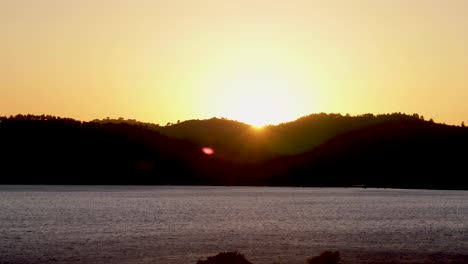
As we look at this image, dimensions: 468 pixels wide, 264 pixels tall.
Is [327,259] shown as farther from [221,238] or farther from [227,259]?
[221,238]

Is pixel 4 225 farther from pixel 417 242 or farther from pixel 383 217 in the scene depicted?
pixel 383 217

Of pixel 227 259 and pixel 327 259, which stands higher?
pixel 227 259

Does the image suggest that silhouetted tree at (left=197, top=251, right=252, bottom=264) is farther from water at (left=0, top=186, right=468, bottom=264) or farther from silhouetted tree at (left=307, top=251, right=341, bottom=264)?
water at (left=0, top=186, right=468, bottom=264)

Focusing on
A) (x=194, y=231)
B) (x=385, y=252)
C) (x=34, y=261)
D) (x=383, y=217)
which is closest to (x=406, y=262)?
(x=385, y=252)

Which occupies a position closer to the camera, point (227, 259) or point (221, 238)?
point (227, 259)

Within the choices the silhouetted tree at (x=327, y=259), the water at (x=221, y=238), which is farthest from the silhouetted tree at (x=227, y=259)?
the water at (x=221, y=238)

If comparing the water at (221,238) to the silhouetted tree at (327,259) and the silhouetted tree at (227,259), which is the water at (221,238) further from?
the silhouetted tree at (227,259)

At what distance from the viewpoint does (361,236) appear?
439 feet

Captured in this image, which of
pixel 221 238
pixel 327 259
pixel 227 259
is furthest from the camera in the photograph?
pixel 221 238

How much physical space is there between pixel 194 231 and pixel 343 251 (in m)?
41.0

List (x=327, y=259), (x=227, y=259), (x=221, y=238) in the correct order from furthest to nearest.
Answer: (x=221, y=238), (x=327, y=259), (x=227, y=259)

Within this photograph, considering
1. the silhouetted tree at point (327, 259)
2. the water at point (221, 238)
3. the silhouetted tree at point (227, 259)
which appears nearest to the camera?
the silhouetted tree at point (227, 259)

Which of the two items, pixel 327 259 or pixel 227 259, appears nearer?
pixel 227 259

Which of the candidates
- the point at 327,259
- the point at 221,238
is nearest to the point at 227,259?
the point at 327,259
